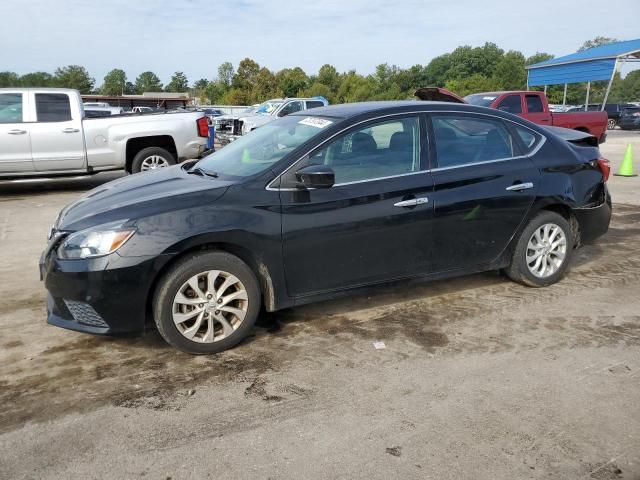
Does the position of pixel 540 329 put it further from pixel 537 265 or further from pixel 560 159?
pixel 560 159

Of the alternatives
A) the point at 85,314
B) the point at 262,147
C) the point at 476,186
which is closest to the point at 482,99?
the point at 476,186

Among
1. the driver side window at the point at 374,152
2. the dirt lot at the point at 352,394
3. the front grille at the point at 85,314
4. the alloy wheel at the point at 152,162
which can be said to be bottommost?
the dirt lot at the point at 352,394

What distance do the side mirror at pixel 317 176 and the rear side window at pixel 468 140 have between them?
1.09m

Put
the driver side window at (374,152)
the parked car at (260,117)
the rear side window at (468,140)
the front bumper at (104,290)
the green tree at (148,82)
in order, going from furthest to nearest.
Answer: the green tree at (148,82) → the parked car at (260,117) → the rear side window at (468,140) → the driver side window at (374,152) → the front bumper at (104,290)

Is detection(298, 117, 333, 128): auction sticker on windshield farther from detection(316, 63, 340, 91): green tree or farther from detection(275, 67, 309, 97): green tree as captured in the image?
detection(316, 63, 340, 91): green tree

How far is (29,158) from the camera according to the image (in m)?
9.53

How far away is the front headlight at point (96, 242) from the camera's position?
338 centimetres

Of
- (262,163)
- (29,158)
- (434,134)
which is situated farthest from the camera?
(29,158)

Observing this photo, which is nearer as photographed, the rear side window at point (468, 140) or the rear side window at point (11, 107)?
the rear side window at point (468, 140)

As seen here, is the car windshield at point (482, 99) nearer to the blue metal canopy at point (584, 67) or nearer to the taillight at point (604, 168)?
the taillight at point (604, 168)

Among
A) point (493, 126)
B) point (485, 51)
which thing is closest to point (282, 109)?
point (493, 126)

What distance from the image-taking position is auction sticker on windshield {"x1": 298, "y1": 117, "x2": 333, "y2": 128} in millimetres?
4086

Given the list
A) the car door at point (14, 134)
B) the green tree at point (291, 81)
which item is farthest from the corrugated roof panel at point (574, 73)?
the green tree at point (291, 81)

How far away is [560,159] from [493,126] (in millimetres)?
746
